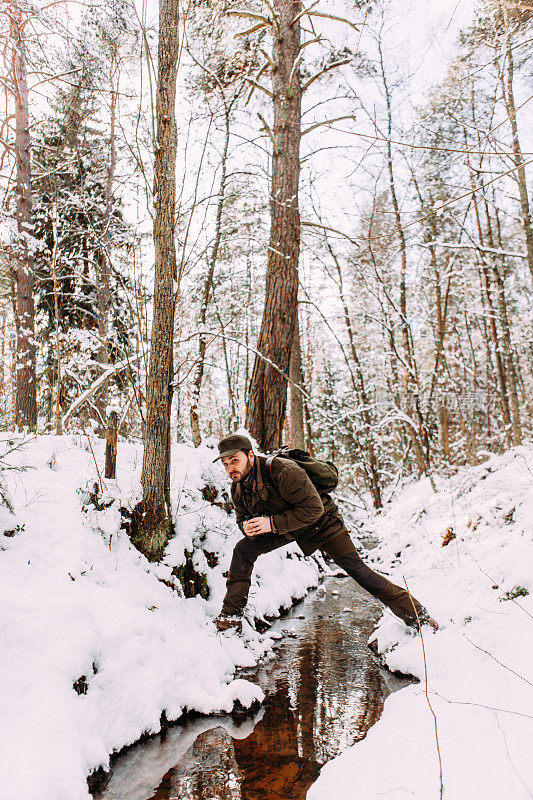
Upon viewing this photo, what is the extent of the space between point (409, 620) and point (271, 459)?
5.97ft

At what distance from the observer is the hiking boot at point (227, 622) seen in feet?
12.5

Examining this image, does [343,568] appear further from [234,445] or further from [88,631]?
[88,631]

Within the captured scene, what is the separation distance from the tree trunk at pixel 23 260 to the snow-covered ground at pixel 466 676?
747 centimetres

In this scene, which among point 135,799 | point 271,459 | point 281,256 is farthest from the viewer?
point 281,256

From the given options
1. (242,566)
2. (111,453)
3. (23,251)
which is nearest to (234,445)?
(242,566)

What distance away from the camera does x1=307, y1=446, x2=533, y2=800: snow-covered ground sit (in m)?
1.84

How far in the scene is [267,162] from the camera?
393 inches

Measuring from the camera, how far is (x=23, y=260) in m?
9.07

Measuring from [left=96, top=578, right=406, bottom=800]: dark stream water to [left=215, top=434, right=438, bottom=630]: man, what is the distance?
0.57 m

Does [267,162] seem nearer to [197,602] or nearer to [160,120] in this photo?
[160,120]

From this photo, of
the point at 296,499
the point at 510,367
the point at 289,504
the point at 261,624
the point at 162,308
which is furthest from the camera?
the point at 510,367

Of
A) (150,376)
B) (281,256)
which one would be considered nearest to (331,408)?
(281,256)

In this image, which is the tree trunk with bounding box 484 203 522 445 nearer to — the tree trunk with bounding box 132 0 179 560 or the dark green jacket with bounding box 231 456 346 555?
the dark green jacket with bounding box 231 456 346 555

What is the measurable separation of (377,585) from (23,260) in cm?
911
